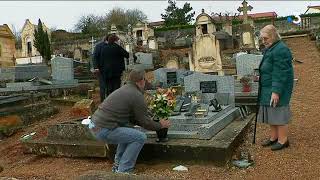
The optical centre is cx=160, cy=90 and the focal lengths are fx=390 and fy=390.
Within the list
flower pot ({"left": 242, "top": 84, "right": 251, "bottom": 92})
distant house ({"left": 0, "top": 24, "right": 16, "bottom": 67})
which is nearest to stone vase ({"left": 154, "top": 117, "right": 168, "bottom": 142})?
flower pot ({"left": 242, "top": 84, "right": 251, "bottom": 92})

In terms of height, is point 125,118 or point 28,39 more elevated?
point 28,39

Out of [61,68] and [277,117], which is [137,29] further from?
[277,117]

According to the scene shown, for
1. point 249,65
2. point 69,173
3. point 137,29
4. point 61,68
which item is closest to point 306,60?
point 249,65


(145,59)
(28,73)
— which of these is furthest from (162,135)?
(145,59)

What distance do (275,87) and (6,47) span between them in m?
18.4

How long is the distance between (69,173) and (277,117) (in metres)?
2.90

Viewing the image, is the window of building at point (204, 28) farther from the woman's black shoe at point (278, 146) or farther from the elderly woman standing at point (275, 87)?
the woman's black shoe at point (278, 146)

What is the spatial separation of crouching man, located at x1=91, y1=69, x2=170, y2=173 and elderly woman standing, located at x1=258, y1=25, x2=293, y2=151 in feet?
5.38

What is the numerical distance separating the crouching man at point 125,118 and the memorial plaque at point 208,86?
339 centimetres

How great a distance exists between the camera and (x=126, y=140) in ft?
15.2

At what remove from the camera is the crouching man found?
4.54 m

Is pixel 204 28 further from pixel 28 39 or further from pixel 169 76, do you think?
pixel 169 76

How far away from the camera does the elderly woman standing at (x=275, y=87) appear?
5.09 m

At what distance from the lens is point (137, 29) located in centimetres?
3447
